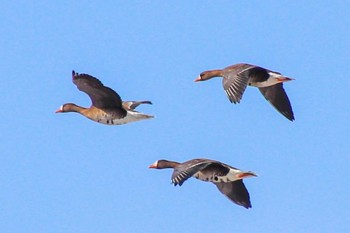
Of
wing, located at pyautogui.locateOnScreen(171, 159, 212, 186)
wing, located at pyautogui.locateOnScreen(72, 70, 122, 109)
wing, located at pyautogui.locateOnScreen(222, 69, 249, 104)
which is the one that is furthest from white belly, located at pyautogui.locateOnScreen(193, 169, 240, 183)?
wing, located at pyautogui.locateOnScreen(72, 70, 122, 109)

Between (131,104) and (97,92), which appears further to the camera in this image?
(131,104)

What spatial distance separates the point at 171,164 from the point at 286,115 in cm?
371

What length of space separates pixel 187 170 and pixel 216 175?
2191 mm

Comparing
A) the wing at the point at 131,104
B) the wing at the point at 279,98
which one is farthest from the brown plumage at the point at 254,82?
the wing at the point at 131,104

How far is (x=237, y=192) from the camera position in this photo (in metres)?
39.8

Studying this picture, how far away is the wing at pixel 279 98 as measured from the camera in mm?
41812

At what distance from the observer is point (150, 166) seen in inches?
1634

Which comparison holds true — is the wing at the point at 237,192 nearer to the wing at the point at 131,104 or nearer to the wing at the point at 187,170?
the wing at the point at 187,170

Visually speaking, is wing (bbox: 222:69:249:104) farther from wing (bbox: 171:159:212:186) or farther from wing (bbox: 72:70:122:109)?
wing (bbox: 72:70:122:109)

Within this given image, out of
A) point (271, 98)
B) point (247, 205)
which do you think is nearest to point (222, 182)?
point (247, 205)

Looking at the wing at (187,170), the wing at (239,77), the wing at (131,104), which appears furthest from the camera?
the wing at (131,104)

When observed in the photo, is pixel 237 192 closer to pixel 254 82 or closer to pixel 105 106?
pixel 254 82

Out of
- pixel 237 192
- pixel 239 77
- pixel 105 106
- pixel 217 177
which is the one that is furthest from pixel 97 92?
pixel 237 192

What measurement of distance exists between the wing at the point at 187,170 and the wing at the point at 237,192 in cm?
226
